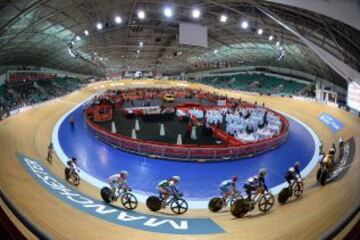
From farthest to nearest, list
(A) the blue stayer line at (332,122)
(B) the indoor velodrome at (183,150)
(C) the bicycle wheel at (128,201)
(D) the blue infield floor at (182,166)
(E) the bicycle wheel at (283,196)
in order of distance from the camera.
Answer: (A) the blue stayer line at (332,122)
(D) the blue infield floor at (182,166)
(E) the bicycle wheel at (283,196)
(C) the bicycle wheel at (128,201)
(B) the indoor velodrome at (183,150)

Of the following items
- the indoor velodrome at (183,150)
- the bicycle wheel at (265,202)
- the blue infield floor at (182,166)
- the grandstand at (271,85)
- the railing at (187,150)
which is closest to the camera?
the indoor velodrome at (183,150)

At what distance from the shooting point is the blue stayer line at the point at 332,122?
18.1 m

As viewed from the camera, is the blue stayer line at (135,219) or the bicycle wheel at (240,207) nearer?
the blue stayer line at (135,219)

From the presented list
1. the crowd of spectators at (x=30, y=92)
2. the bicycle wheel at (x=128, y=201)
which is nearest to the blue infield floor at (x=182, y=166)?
the bicycle wheel at (x=128, y=201)

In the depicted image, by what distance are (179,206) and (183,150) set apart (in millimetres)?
6426

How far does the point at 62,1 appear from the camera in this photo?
16859 mm

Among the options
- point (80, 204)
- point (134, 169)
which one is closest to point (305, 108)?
point (134, 169)

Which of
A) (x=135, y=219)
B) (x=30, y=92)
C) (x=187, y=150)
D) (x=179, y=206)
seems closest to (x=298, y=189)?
(x=179, y=206)

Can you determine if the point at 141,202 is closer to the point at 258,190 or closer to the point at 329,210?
the point at 258,190

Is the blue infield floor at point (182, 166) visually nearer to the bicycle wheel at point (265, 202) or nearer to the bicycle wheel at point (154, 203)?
the bicycle wheel at point (154, 203)

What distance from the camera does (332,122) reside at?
776 inches

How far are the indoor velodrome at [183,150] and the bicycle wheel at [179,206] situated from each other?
0.04 metres

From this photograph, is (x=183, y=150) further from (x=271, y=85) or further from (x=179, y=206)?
(x=271, y=85)

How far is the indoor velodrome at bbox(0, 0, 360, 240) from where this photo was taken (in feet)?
19.8
